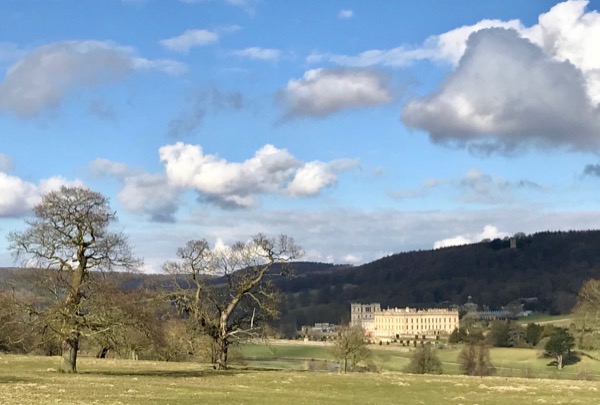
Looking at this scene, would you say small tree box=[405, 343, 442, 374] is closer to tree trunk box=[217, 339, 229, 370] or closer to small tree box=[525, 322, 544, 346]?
tree trunk box=[217, 339, 229, 370]

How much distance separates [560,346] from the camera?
13862 centimetres

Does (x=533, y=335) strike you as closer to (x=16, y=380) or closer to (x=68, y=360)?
(x=68, y=360)

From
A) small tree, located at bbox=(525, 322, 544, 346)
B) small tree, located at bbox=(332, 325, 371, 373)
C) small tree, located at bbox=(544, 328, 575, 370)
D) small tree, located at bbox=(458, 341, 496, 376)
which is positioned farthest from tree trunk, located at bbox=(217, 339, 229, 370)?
small tree, located at bbox=(525, 322, 544, 346)

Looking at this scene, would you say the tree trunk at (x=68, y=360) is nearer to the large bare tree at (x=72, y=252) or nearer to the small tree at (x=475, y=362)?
the large bare tree at (x=72, y=252)

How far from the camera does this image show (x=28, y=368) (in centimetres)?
4766

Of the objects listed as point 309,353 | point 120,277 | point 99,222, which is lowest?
point 309,353

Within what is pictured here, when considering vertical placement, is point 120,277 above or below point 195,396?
above

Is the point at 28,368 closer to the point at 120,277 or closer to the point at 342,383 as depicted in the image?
the point at 120,277

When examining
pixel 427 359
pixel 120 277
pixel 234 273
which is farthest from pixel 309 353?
pixel 120 277

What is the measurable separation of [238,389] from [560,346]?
376 ft

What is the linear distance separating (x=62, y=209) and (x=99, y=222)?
2136 millimetres

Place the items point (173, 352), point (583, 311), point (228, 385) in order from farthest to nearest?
point (583, 311) < point (173, 352) < point (228, 385)

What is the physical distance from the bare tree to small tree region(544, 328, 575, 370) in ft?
305

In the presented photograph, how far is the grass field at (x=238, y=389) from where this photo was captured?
101 feet
